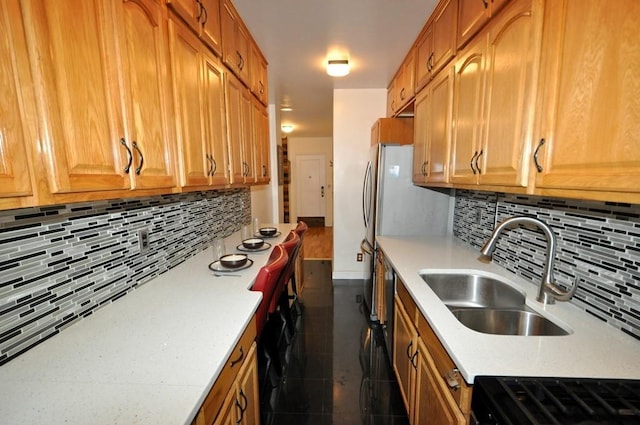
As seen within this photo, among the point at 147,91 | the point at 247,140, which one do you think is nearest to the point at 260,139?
the point at 247,140

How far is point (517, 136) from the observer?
103cm

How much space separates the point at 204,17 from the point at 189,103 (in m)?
0.50

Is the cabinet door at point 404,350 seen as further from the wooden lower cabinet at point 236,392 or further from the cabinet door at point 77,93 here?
Answer: the cabinet door at point 77,93

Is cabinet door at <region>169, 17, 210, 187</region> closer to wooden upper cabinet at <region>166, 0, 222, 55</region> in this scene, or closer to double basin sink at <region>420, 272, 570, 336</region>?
wooden upper cabinet at <region>166, 0, 222, 55</region>

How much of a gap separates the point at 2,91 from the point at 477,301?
2.01 m

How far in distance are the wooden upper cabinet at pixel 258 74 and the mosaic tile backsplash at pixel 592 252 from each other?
2.08 m

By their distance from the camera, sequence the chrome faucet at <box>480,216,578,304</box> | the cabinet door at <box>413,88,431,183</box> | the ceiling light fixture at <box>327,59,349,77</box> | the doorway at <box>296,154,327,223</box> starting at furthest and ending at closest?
the doorway at <box>296,154,327,223</box> → the ceiling light fixture at <box>327,59,349,77</box> → the cabinet door at <box>413,88,431,183</box> → the chrome faucet at <box>480,216,578,304</box>

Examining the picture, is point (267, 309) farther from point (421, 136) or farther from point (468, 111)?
point (421, 136)

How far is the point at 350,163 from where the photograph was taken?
11.3ft

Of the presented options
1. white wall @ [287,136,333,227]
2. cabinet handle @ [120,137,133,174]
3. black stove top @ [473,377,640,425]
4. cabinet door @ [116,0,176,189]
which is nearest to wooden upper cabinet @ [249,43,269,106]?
cabinet door @ [116,0,176,189]

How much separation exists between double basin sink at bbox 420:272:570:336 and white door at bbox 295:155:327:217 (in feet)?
19.7

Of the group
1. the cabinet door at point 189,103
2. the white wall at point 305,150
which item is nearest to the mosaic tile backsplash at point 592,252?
the cabinet door at point 189,103

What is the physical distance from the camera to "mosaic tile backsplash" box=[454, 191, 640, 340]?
0.93 metres

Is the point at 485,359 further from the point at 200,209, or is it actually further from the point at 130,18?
the point at 200,209
